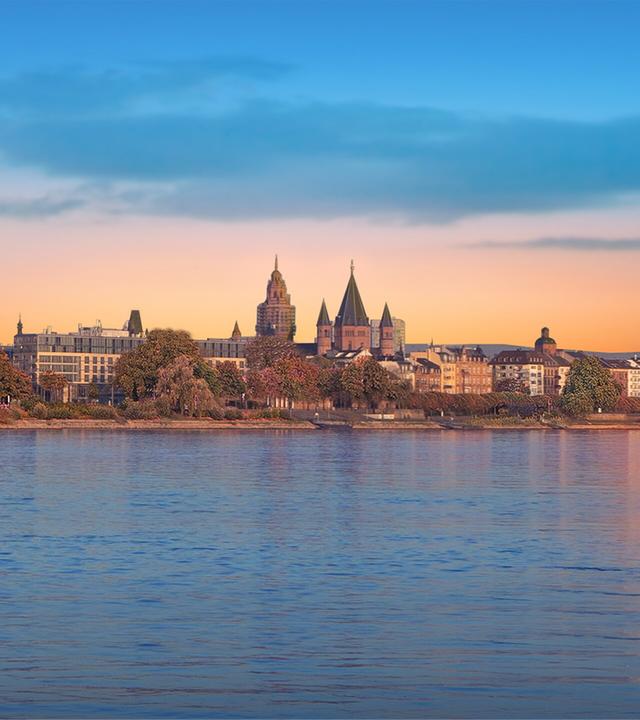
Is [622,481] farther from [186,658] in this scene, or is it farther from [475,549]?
[186,658]

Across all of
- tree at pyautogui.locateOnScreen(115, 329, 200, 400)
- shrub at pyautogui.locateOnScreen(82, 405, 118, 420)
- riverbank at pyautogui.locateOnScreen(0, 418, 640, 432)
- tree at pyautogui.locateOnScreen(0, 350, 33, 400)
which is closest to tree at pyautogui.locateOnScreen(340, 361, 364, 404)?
riverbank at pyautogui.locateOnScreen(0, 418, 640, 432)

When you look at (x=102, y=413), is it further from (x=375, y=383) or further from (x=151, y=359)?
(x=375, y=383)

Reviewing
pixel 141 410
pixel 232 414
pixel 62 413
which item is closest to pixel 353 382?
pixel 232 414

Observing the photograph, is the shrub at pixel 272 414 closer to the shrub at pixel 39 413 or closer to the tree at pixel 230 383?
the tree at pixel 230 383

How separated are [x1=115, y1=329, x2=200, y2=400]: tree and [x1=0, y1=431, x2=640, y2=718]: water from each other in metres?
99.4

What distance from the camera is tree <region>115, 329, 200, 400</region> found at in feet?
501

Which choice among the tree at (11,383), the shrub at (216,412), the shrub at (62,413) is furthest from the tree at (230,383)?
the tree at (11,383)

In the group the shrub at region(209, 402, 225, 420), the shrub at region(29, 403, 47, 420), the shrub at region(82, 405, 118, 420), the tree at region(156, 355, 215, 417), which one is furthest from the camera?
the shrub at region(209, 402, 225, 420)

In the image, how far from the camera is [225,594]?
25594 mm

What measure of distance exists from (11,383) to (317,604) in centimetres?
13235

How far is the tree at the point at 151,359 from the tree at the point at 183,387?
3.29 metres

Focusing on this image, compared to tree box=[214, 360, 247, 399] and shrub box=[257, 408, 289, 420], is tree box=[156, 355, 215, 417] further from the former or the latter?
tree box=[214, 360, 247, 399]

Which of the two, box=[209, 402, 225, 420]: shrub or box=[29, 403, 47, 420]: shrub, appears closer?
box=[29, 403, 47, 420]: shrub

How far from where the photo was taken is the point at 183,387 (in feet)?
477
